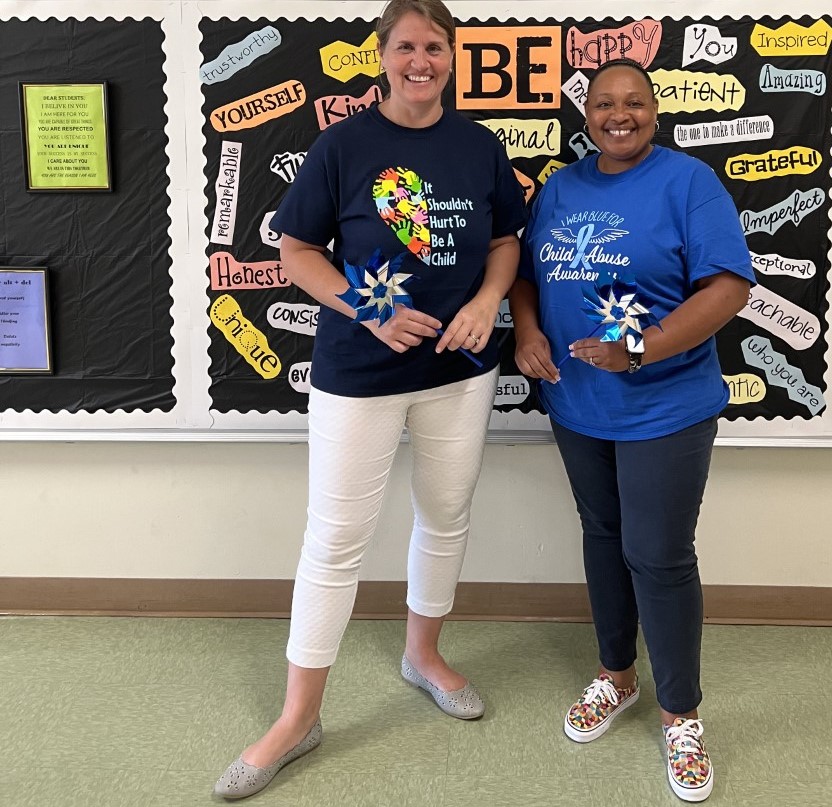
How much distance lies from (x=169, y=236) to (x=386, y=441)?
0.91m

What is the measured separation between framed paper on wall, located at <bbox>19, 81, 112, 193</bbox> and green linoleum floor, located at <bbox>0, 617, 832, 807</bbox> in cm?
124

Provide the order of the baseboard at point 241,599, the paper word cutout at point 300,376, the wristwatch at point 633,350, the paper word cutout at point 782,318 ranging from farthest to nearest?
the baseboard at point 241,599, the paper word cutout at point 300,376, the paper word cutout at point 782,318, the wristwatch at point 633,350

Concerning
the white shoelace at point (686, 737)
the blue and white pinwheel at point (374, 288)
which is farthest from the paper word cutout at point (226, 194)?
the white shoelace at point (686, 737)

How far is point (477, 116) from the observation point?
2186mm

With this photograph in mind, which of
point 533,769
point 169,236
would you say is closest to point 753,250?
point 533,769

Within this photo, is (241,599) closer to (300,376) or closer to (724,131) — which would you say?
(300,376)

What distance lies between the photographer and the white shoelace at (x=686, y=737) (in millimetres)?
1810

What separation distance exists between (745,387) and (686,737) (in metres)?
0.94

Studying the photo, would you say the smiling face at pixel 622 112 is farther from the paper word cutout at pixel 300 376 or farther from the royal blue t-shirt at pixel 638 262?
the paper word cutout at pixel 300 376

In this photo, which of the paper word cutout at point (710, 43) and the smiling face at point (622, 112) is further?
the paper word cutout at point (710, 43)

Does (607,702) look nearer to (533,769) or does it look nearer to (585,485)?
(533,769)

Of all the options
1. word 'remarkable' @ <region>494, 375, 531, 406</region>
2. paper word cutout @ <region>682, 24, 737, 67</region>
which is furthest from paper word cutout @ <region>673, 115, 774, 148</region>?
word 'remarkable' @ <region>494, 375, 531, 406</region>

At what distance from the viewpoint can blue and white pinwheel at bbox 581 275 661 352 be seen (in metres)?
1.61

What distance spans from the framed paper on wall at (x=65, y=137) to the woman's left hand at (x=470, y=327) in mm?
1097
